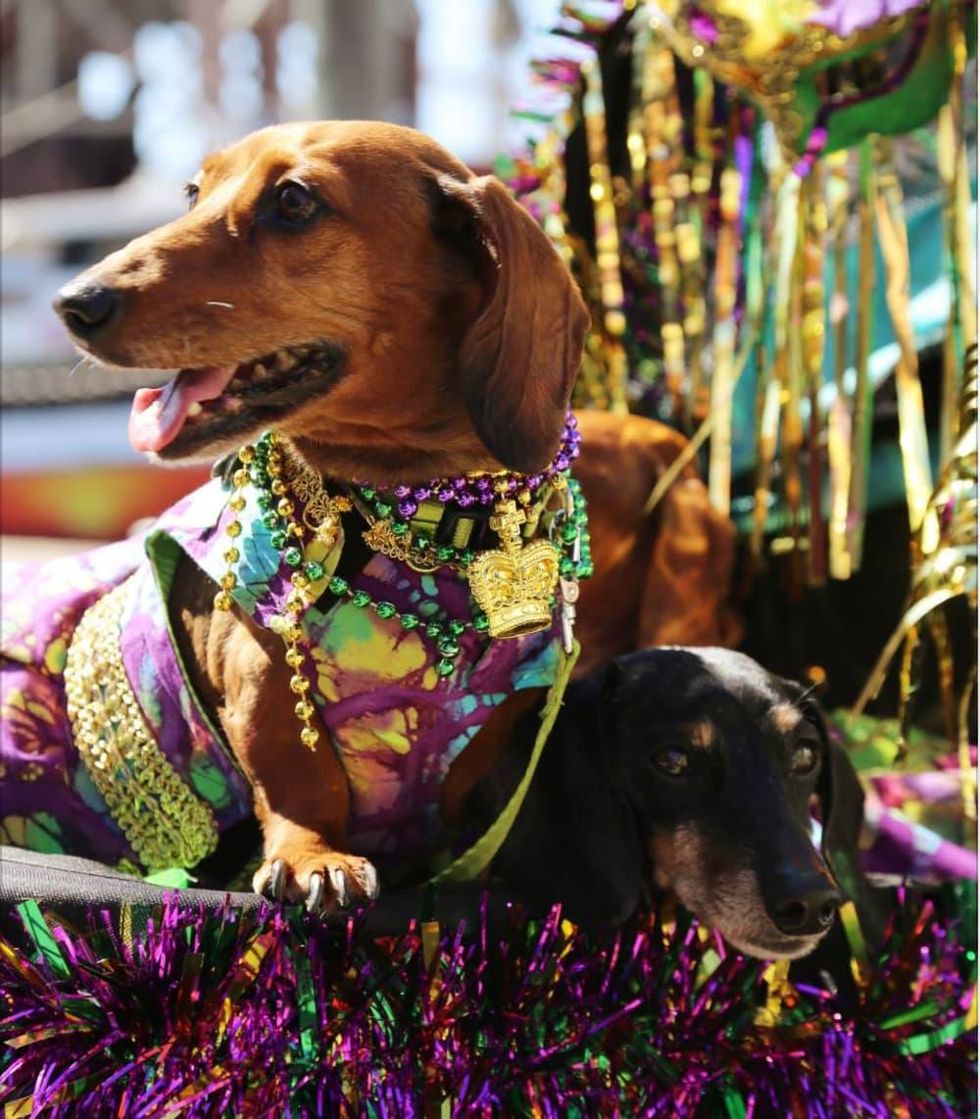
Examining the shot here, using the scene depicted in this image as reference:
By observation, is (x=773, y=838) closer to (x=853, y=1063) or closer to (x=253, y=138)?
(x=853, y=1063)

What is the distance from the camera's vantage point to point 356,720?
93 centimetres

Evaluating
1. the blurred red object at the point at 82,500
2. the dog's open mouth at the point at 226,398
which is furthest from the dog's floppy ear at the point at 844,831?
the blurred red object at the point at 82,500

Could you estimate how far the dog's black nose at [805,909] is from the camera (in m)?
0.88

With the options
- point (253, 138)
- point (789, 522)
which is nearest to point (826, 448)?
point (789, 522)

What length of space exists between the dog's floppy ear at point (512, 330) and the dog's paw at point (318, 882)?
0.28 metres

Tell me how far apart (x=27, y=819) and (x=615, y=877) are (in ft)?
1.53

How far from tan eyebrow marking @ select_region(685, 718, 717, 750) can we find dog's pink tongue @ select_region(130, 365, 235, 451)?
40 centimetres

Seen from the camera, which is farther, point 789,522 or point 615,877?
point 789,522

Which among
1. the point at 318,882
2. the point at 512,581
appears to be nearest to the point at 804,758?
the point at 512,581

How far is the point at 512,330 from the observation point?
89 cm

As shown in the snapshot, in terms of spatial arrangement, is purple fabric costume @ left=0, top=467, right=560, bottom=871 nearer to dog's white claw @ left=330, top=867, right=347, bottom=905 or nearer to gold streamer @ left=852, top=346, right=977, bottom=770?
dog's white claw @ left=330, top=867, right=347, bottom=905

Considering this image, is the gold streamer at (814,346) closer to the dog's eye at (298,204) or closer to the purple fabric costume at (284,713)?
the purple fabric costume at (284,713)

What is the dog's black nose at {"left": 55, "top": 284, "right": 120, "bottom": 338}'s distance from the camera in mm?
807

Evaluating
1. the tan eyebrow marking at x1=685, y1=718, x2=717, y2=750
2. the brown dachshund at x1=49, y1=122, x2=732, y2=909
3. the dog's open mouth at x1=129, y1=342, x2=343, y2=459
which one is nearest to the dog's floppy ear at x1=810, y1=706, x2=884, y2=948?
the tan eyebrow marking at x1=685, y1=718, x2=717, y2=750
